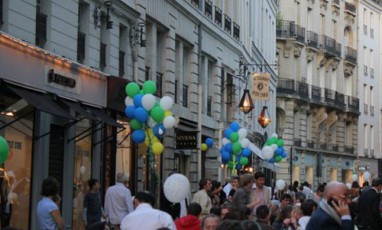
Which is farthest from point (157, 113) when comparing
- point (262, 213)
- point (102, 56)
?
point (262, 213)

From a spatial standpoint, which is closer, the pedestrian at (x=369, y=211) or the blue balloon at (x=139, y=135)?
the pedestrian at (x=369, y=211)

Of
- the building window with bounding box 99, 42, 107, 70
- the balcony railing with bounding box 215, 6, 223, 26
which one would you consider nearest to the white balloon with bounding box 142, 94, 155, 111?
the building window with bounding box 99, 42, 107, 70

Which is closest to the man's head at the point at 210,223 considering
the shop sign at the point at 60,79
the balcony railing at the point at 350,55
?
the shop sign at the point at 60,79

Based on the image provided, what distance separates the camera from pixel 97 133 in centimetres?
2442

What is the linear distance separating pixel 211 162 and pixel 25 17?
60.1 ft

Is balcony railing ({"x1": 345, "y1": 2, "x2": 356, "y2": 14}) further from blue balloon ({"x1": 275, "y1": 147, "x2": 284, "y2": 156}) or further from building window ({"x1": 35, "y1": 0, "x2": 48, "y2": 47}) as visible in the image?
building window ({"x1": 35, "y1": 0, "x2": 48, "y2": 47})

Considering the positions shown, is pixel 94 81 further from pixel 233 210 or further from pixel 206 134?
pixel 206 134

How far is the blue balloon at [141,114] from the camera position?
19.8m

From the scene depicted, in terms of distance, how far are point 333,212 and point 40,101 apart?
32.1 feet

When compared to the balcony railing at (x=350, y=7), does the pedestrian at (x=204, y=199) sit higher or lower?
lower

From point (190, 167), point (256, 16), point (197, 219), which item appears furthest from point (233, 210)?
point (256, 16)

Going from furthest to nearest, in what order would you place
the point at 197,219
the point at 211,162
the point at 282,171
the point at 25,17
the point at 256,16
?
the point at 282,171, the point at 256,16, the point at 211,162, the point at 25,17, the point at 197,219

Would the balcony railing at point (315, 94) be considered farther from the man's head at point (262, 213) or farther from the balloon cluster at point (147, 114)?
the man's head at point (262, 213)

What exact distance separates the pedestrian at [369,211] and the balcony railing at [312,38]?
5083cm
